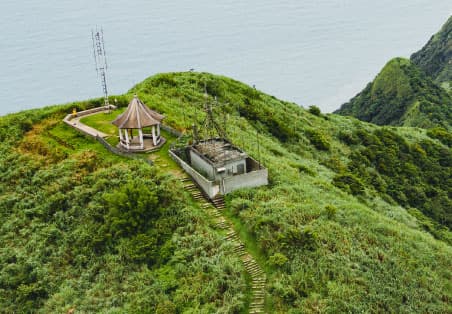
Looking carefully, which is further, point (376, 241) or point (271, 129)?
point (271, 129)

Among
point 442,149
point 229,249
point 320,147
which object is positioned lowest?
point 442,149

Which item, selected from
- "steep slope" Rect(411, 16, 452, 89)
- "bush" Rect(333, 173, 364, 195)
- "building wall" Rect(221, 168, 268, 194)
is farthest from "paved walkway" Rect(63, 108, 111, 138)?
"steep slope" Rect(411, 16, 452, 89)

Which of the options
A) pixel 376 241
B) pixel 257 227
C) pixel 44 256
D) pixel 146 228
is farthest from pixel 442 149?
pixel 44 256

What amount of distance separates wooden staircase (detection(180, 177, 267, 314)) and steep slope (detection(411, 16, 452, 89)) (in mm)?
110191

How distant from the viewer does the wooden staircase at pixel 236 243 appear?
19.2 metres

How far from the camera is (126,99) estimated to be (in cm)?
4322

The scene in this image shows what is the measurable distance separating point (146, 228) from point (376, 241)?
44.2ft

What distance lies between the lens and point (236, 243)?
2247 cm

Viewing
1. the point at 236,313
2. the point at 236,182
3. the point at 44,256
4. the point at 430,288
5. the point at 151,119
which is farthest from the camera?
the point at 151,119

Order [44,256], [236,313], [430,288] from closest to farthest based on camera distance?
[236,313] < [430,288] < [44,256]

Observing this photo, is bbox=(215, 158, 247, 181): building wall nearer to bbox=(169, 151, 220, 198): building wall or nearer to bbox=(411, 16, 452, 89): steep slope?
bbox=(169, 151, 220, 198): building wall

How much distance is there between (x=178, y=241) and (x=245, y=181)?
6649mm

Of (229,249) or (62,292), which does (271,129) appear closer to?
(229,249)

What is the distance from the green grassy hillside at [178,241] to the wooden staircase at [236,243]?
1.39ft
